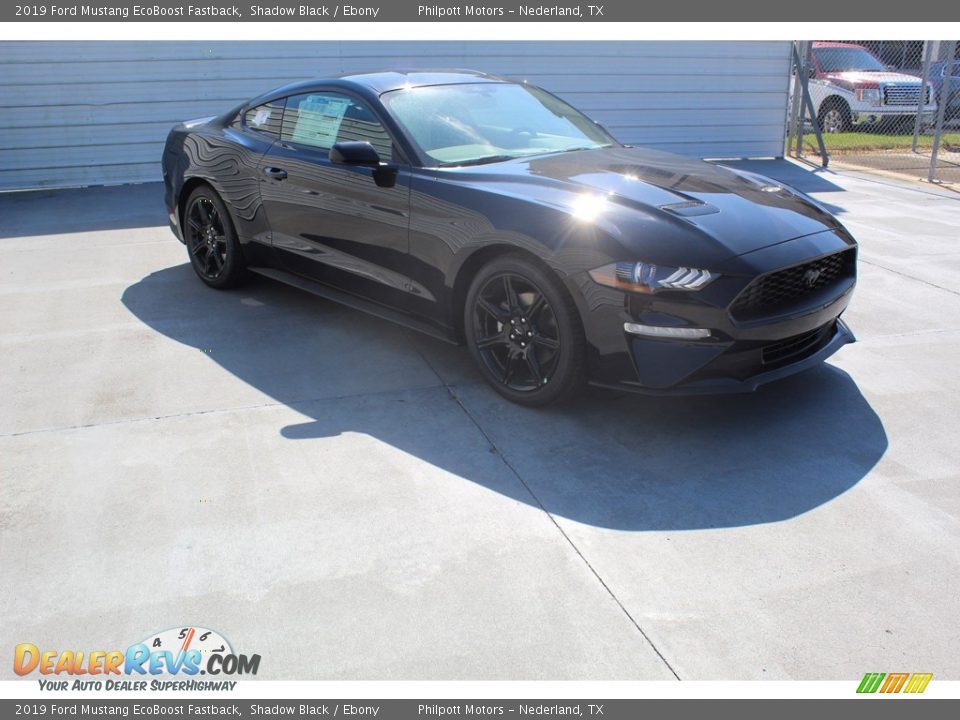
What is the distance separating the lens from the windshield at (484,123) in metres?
4.58

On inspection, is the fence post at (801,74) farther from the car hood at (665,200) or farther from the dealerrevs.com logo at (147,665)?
the dealerrevs.com logo at (147,665)

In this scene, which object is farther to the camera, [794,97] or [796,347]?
[794,97]

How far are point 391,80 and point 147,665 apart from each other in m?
3.51

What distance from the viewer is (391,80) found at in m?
4.96

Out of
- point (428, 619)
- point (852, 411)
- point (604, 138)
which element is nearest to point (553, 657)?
point (428, 619)

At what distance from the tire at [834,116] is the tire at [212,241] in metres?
12.5

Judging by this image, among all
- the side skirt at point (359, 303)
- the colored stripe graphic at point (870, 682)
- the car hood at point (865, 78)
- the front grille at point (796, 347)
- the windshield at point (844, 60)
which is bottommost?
the colored stripe graphic at point (870, 682)

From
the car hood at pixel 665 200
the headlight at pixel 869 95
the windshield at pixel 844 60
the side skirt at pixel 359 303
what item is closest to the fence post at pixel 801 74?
the headlight at pixel 869 95

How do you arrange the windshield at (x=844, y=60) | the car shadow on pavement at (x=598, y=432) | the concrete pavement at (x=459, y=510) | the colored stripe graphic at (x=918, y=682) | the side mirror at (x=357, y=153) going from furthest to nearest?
the windshield at (x=844, y=60) → the side mirror at (x=357, y=153) → the car shadow on pavement at (x=598, y=432) → the concrete pavement at (x=459, y=510) → the colored stripe graphic at (x=918, y=682)

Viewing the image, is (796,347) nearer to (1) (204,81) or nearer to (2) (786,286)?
(2) (786,286)

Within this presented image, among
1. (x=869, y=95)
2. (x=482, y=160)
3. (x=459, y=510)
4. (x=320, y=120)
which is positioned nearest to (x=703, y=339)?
(x=459, y=510)

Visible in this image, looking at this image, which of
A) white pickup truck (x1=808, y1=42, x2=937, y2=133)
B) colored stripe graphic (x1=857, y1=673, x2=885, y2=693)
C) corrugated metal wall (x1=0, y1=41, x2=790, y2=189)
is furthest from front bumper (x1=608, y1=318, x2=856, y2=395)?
white pickup truck (x1=808, y1=42, x2=937, y2=133)

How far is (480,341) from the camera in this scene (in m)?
4.20

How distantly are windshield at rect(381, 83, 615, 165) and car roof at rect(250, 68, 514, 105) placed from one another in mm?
71
